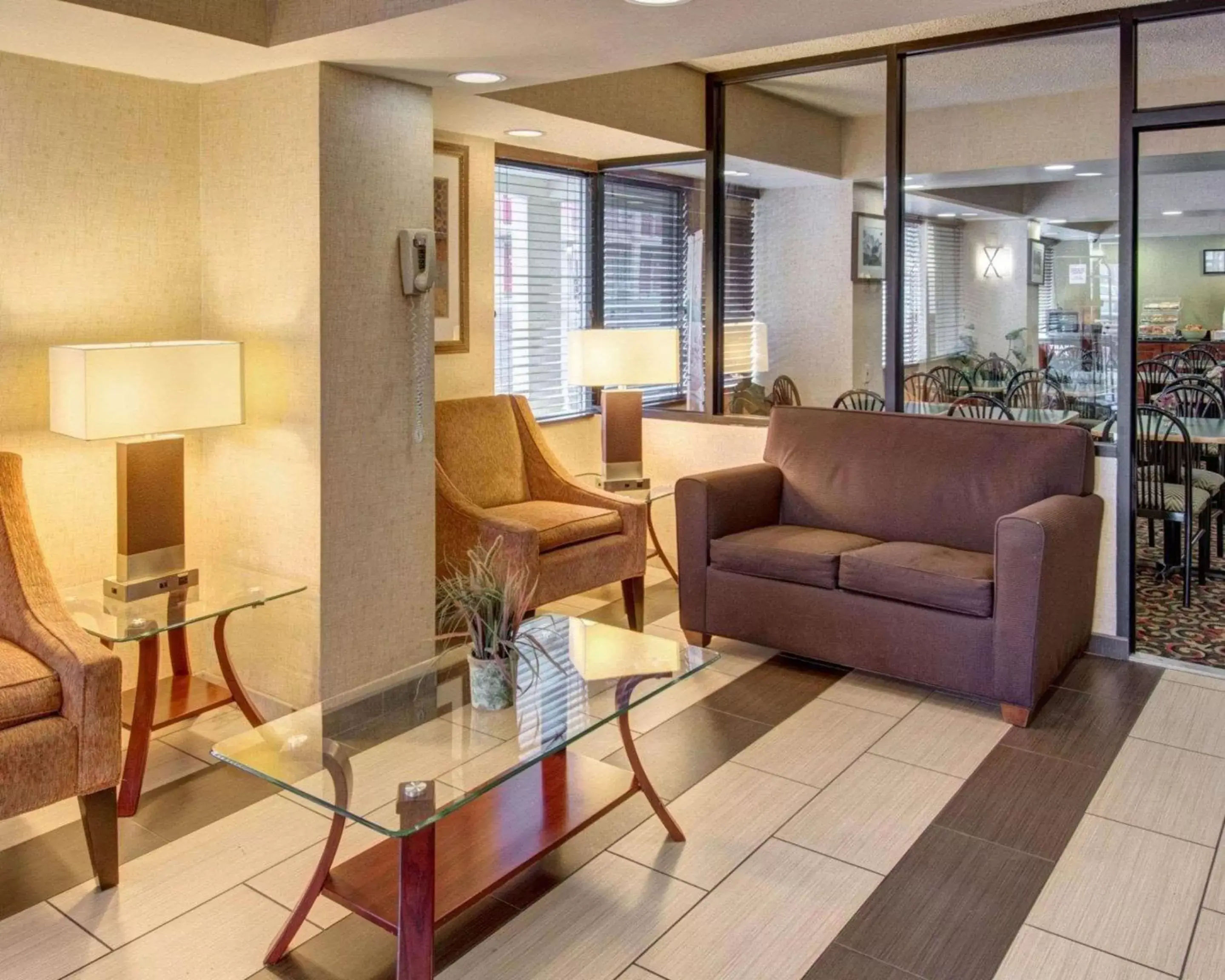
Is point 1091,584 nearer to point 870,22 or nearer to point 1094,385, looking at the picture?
point 1094,385

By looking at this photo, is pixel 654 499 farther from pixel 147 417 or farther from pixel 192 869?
pixel 192 869

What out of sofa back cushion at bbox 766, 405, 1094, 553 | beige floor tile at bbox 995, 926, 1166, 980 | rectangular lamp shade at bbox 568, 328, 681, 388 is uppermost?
rectangular lamp shade at bbox 568, 328, 681, 388

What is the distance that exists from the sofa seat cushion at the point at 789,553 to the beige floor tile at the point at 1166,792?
111 cm

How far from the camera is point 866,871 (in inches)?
103

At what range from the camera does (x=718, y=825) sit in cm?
284

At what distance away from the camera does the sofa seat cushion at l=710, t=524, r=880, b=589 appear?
393 cm

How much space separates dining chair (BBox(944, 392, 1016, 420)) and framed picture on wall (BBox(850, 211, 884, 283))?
2.09ft

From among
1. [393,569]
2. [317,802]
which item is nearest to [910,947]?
[317,802]

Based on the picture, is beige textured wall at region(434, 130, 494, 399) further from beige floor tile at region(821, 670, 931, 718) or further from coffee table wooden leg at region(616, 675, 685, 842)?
coffee table wooden leg at region(616, 675, 685, 842)

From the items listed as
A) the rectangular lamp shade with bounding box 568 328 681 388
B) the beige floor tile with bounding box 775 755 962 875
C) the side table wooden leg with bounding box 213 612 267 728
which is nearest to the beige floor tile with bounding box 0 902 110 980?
the side table wooden leg with bounding box 213 612 267 728

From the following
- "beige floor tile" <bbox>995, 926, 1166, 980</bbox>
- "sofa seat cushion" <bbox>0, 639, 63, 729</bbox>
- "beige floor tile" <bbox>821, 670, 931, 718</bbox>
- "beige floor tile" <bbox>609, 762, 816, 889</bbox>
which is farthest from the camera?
"beige floor tile" <bbox>821, 670, 931, 718</bbox>

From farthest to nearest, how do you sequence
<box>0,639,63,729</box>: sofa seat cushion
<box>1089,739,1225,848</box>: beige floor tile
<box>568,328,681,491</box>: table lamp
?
<box>568,328,681,491</box>: table lamp, <box>1089,739,1225,848</box>: beige floor tile, <box>0,639,63,729</box>: sofa seat cushion

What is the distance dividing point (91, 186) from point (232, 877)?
2.12m

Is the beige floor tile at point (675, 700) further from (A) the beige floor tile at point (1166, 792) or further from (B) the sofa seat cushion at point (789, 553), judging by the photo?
(A) the beige floor tile at point (1166, 792)
